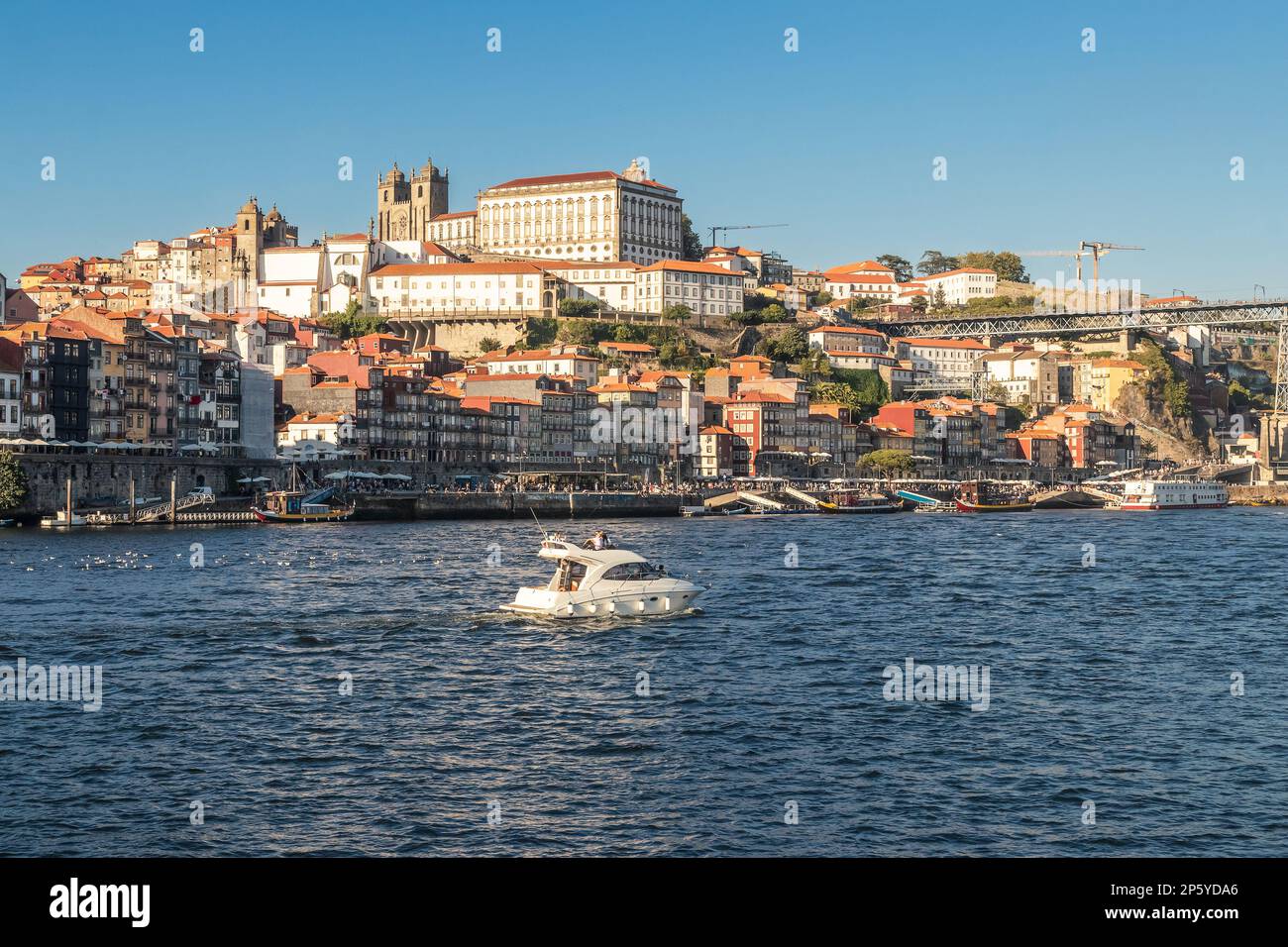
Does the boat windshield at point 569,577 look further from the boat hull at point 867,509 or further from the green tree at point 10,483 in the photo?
the boat hull at point 867,509

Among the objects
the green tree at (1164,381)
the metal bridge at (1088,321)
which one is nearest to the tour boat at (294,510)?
the metal bridge at (1088,321)

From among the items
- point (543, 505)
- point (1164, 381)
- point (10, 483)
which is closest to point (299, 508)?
point (10, 483)

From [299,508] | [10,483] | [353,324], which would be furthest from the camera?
[353,324]

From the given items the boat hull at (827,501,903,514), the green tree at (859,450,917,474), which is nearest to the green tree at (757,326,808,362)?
the green tree at (859,450,917,474)

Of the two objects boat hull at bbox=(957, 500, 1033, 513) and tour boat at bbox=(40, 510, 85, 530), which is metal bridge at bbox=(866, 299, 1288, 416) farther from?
tour boat at bbox=(40, 510, 85, 530)

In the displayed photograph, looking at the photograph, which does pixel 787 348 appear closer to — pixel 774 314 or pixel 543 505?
pixel 774 314
